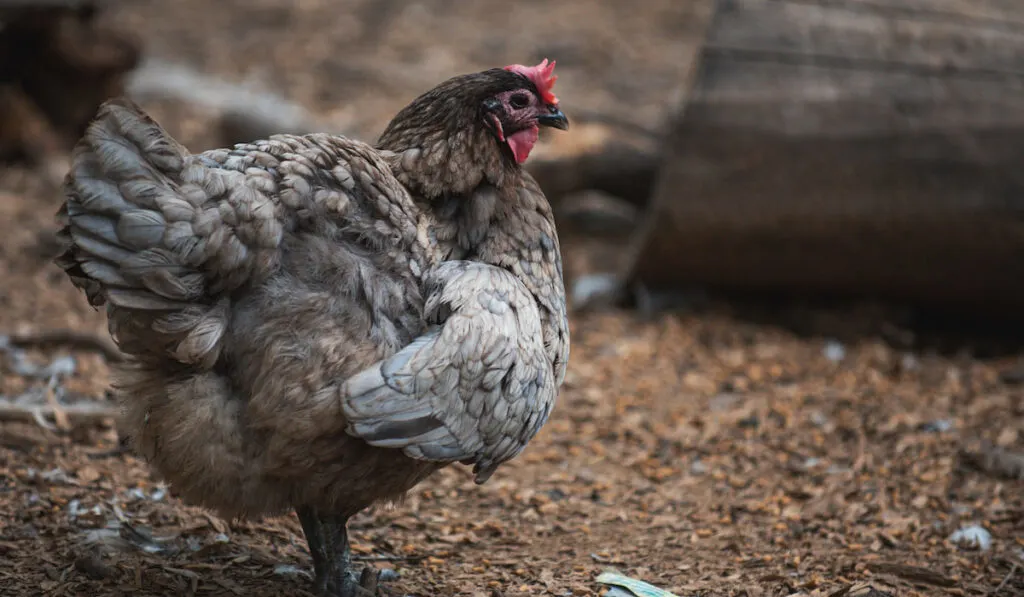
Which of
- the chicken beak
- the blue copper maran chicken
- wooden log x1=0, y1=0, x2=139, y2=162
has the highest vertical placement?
wooden log x1=0, y1=0, x2=139, y2=162

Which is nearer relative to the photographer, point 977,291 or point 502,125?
point 502,125

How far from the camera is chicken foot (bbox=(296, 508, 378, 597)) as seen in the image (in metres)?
3.50

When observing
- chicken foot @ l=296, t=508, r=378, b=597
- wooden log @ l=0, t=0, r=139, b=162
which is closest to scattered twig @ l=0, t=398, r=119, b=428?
chicken foot @ l=296, t=508, r=378, b=597

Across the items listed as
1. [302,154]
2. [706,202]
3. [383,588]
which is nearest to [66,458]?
[383,588]

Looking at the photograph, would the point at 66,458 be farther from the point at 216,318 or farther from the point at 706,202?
the point at 706,202

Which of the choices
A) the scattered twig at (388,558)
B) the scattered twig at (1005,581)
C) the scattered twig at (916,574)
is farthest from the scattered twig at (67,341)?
the scattered twig at (1005,581)

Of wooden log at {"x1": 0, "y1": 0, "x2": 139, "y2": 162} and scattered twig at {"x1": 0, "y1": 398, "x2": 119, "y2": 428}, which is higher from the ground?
wooden log at {"x1": 0, "y1": 0, "x2": 139, "y2": 162}

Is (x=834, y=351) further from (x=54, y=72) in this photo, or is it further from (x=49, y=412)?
(x=54, y=72)

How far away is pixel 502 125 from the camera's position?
3.62 meters

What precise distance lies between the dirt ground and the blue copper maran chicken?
671mm

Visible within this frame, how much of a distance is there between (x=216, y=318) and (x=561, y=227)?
5099mm

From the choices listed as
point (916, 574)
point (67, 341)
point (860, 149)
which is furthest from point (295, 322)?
point (860, 149)

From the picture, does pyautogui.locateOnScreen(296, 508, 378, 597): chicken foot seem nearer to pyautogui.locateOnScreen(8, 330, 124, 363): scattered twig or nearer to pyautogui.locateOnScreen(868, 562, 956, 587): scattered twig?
pyautogui.locateOnScreen(868, 562, 956, 587): scattered twig

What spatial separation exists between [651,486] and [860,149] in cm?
249
